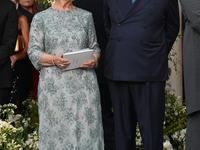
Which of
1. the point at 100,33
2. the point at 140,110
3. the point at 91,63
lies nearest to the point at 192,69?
the point at 140,110

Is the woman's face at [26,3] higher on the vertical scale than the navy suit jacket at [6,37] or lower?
higher

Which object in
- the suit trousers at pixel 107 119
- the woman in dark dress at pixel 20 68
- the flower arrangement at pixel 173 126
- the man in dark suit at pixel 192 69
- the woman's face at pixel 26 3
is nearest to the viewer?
the man in dark suit at pixel 192 69

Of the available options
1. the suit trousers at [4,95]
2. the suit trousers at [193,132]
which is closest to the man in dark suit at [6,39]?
the suit trousers at [4,95]

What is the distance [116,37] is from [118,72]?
300mm

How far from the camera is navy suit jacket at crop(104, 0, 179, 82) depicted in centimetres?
350

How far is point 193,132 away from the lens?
3.23m

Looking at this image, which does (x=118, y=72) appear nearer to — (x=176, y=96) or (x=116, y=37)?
(x=116, y=37)

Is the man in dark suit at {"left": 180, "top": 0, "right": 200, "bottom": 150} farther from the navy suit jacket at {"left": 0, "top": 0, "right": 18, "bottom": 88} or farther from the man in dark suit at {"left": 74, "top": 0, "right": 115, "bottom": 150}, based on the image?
the navy suit jacket at {"left": 0, "top": 0, "right": 18, "bottom": 88}

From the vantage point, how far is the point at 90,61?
3703 millimetres

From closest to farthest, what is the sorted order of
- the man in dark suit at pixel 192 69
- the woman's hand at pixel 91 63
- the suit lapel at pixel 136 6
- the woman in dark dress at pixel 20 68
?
1. the man in dark suit at pixel 192 69
2. the suit lapel at pixel 136 6
3. the woman's hand at pixel 91 63
4. the woman in dark dress at pixel 20 68

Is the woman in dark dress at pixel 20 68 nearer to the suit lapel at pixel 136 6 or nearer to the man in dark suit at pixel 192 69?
the suit lapel at pixel 136 6

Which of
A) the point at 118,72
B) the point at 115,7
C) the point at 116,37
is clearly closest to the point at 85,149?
the point at 118,72

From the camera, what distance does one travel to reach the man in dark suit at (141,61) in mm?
3502

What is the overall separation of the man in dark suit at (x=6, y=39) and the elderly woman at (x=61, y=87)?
54cm
